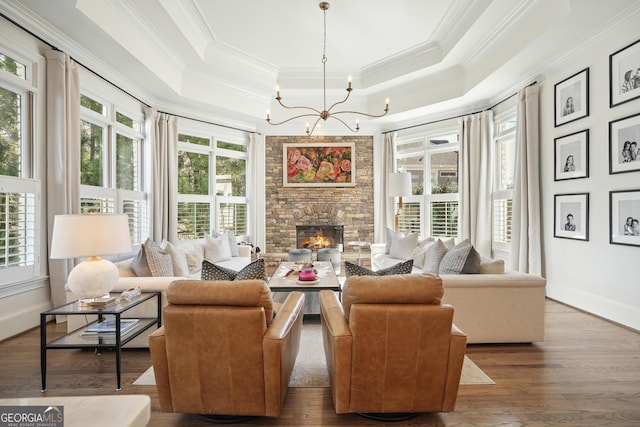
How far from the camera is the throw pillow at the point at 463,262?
353 cm

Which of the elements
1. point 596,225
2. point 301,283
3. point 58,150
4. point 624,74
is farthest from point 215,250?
point 624,74

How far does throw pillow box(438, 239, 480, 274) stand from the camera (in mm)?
3525

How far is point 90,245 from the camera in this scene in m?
2.55

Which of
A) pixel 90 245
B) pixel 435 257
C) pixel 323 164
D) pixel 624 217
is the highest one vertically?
pixel 323 164

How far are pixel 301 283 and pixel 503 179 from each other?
451cm

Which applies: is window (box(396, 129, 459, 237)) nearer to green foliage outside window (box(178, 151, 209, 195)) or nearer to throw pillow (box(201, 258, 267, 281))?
green foliage outside window (box(178, 151, 209, 195))

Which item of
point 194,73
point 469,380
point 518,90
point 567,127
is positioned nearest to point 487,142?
point 518,90

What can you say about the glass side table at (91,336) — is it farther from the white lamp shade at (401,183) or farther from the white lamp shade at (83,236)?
the white lamp shade at (401,183)

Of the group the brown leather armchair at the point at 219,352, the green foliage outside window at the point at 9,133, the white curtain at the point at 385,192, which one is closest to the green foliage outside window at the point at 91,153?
the green foliage outside window at the point at 9,133

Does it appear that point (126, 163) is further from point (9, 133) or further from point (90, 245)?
point (90, 245)

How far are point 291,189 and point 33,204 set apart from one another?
5220mm

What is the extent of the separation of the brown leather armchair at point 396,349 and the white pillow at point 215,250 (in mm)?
4070

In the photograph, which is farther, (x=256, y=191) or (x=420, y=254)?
(x=256, y=191)

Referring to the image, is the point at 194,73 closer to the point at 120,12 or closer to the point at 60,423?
the point at 120,12
